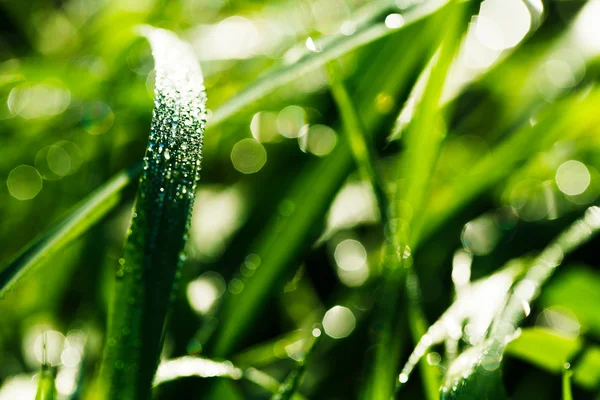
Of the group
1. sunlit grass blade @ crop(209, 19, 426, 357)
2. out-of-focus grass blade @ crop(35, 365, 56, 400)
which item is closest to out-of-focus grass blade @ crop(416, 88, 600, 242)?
sunlit grass blade @ crop(209, 19, 426, 357)

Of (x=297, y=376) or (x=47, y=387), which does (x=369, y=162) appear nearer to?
(x=297, y=376)

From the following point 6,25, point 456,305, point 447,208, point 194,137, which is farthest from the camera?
point 6,25

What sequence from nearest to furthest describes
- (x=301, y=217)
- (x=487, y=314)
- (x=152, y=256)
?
(x=152, y=256) → (x=487, y=314) → (x=301, y=217)

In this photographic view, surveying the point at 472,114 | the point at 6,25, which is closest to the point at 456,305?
the point at 472,114

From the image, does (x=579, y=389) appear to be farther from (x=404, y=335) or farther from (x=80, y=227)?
(x=80, y=227)

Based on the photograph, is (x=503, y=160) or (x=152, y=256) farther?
(x=503, y=160)

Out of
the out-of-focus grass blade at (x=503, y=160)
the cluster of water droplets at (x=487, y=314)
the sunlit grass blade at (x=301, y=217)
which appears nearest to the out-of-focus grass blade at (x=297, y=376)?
the cluster of water droplets at (x=487, y=314)

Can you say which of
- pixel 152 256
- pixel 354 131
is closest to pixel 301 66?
pixel 354 131
